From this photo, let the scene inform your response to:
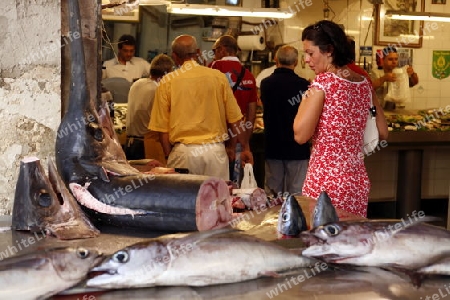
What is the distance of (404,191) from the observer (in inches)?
436

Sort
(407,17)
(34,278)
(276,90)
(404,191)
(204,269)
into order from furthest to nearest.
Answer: (407,17) < (404,191) < (276,90) < (204,269) < (34,278)

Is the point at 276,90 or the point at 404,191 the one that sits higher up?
the point at 276,90

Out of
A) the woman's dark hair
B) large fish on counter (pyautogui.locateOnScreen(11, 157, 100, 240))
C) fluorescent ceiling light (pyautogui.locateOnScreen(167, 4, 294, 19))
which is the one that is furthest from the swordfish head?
fluorescent ceiling light (pyautogui.locateOnScreen(167, 4, 294, 19))

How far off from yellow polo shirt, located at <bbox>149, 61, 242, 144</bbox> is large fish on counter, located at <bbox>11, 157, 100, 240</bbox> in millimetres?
4397

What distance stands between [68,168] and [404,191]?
27.1 feet

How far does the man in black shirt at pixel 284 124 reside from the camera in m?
9.01

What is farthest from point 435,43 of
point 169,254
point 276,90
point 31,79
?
point 169,254

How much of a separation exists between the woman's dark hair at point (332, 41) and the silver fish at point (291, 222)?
6.86 ft

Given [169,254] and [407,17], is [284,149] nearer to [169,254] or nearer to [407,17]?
[407,17]

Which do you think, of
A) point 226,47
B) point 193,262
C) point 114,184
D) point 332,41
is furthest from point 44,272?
point 226,47

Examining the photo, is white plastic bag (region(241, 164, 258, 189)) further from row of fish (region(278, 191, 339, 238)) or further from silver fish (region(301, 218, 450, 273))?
silver fish (region(301, 218, 450, 273))

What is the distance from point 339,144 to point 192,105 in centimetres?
287

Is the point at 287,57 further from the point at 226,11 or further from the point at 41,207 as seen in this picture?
the point at 41,207

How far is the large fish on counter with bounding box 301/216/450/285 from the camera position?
2857 mm
